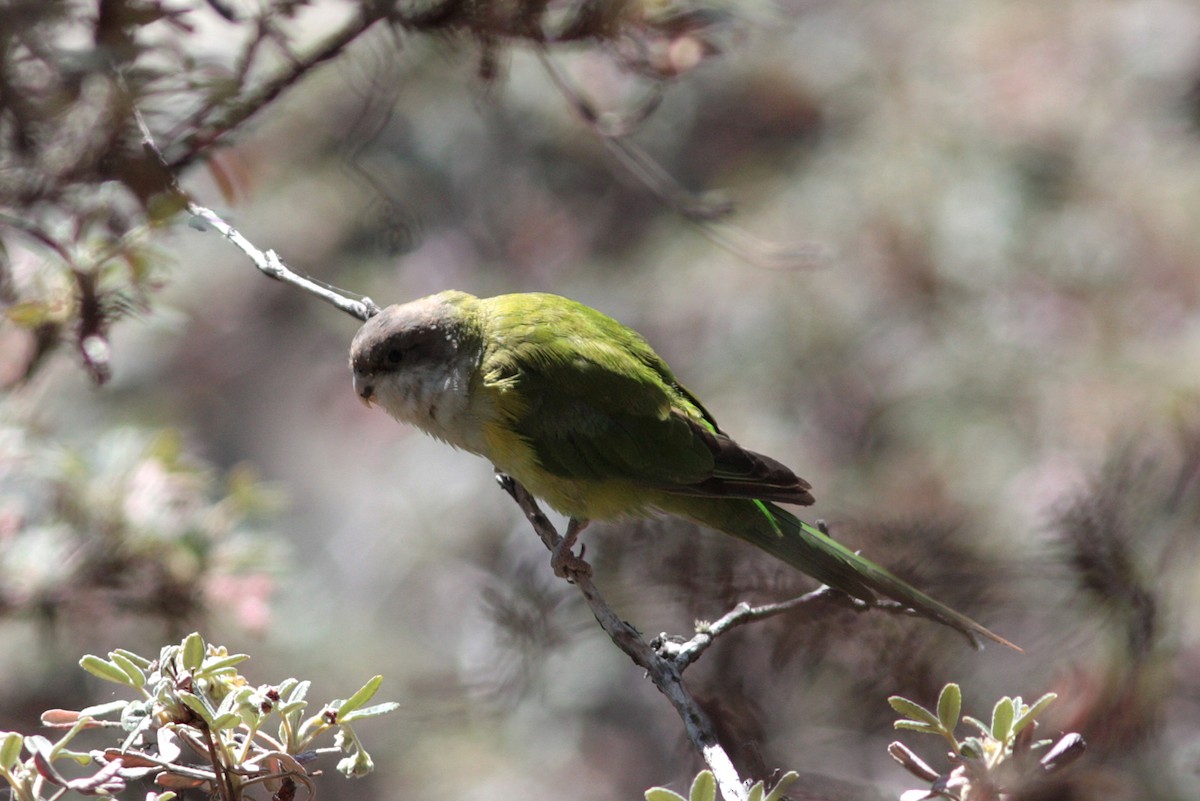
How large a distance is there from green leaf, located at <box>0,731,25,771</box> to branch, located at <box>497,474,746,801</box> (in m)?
0.89

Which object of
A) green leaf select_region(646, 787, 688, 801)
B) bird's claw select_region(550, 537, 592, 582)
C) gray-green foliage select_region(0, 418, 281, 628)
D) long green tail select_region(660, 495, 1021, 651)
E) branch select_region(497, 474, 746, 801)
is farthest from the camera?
bird's claw select_region(550, 537, 592, 582)

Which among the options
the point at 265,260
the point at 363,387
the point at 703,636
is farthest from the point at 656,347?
the point at 703,636

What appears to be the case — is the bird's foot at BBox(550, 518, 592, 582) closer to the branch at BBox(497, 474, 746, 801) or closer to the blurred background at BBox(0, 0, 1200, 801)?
the branch at BBox(497, 474, 746, 801)

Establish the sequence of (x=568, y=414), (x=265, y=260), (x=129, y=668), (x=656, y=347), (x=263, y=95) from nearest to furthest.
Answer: (x=129, y=668)
(x=263, y=95)
(x=265, y=260)
(x=568, y=414)
(x=656, y=347)

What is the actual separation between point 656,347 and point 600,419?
262 centimetres

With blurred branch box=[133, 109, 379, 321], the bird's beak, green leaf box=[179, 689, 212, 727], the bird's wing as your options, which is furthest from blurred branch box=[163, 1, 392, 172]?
green leaf box=[179, 689, 212, 727]

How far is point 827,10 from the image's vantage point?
6.71m

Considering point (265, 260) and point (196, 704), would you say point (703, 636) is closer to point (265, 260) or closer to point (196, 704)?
point (196, 704)

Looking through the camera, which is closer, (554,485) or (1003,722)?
(1003,722)

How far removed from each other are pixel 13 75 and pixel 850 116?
4952 millimetres

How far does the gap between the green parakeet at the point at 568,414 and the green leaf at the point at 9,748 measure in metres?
1.82

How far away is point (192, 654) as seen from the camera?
137 centimetres

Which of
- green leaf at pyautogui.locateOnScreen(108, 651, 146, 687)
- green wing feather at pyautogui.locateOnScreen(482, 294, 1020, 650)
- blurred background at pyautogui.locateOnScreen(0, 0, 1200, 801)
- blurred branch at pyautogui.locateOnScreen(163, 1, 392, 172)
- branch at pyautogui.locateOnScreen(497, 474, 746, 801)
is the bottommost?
blurred background at pyautogui.locateOnScreen(0, 0, 1200, 801)

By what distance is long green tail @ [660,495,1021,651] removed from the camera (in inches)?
95.0
